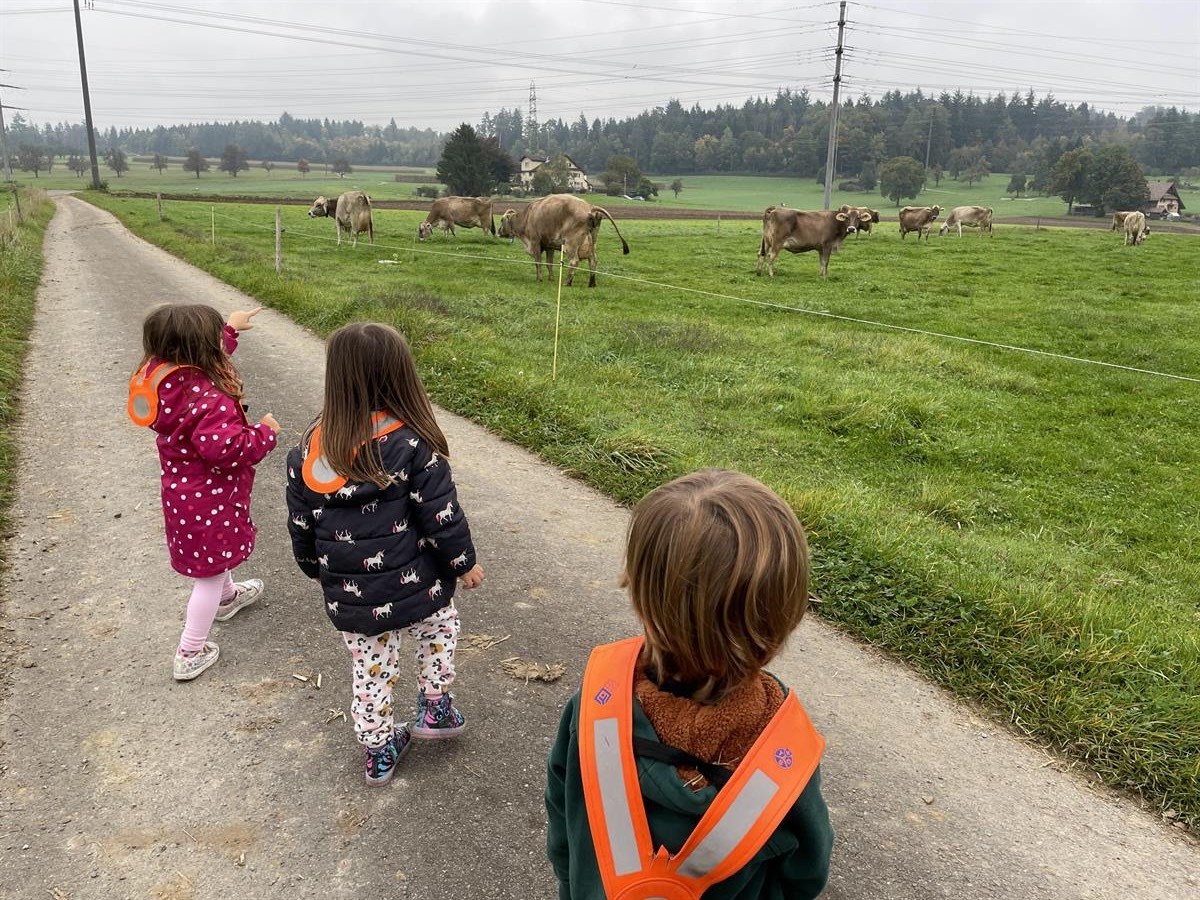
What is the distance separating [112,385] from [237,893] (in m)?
6.58

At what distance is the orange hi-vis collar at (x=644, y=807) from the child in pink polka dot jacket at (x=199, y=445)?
234 centimetres

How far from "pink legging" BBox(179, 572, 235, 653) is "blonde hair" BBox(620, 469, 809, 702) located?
8.41ft

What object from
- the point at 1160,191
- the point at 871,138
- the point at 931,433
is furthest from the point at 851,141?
the point at 931,433

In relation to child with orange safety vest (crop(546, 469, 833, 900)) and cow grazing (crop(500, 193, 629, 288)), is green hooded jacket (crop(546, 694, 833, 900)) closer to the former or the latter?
child with orange safety vest (crop(546, 469, 833, 900))

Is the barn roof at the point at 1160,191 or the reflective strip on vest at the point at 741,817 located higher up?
the barn roof at the point at 1160,191

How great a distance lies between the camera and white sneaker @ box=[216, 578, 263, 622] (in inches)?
146

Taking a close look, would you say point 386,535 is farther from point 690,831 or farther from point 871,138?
point 871,138

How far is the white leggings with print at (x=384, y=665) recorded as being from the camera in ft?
8.62

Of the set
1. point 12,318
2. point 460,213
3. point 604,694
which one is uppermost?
point 460,213

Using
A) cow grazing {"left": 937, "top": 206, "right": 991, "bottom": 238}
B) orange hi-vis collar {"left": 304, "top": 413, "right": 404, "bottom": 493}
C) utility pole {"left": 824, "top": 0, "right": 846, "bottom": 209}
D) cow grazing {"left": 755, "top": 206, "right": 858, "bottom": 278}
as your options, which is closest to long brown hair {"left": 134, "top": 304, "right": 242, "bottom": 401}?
orange hi-vis collar {"left": 304, "top": 413, "right": 404, "bottom": 493}

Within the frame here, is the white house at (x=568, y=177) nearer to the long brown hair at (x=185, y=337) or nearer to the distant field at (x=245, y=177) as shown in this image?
the distant field at (x=245, y=177)

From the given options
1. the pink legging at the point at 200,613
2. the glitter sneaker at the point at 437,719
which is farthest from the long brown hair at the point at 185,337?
the glitter sneaker at the point at 437,719

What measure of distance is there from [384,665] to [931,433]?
18.5 feet

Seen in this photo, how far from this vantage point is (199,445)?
307 centimetres
